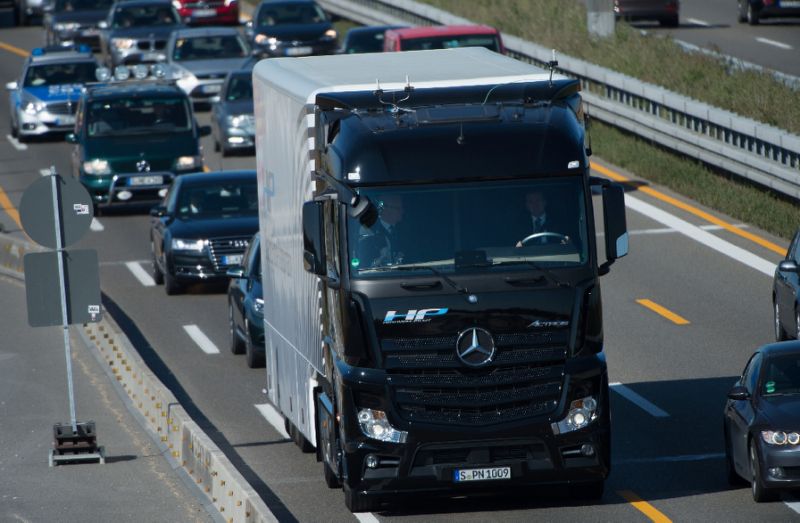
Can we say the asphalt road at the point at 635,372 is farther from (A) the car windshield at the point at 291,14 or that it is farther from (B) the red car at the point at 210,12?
(B) the red car at the point at 210,12

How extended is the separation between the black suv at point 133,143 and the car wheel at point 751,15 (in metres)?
19.1

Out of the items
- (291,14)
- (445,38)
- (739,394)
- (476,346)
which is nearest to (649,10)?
(291,14)

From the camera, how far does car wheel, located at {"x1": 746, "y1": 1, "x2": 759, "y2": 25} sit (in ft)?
154

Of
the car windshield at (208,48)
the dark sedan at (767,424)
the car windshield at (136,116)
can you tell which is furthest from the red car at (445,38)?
the dark sedan at (767,424)

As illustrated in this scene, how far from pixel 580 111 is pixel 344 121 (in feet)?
5.83

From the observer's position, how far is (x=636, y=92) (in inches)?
1216

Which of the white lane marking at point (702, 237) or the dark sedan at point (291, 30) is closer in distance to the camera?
the white lane marking at point (702, 237)

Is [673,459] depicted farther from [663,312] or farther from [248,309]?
[663,312]

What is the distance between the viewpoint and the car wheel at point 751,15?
154ft

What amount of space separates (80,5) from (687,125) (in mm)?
30245

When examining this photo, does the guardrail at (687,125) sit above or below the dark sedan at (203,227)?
above

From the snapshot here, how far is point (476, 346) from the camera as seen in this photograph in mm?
13047

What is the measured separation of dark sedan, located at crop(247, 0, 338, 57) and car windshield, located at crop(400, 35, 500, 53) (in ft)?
37.3

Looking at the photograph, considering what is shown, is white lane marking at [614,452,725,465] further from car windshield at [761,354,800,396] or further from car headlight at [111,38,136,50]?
car headlight at [111,38,136,50]
